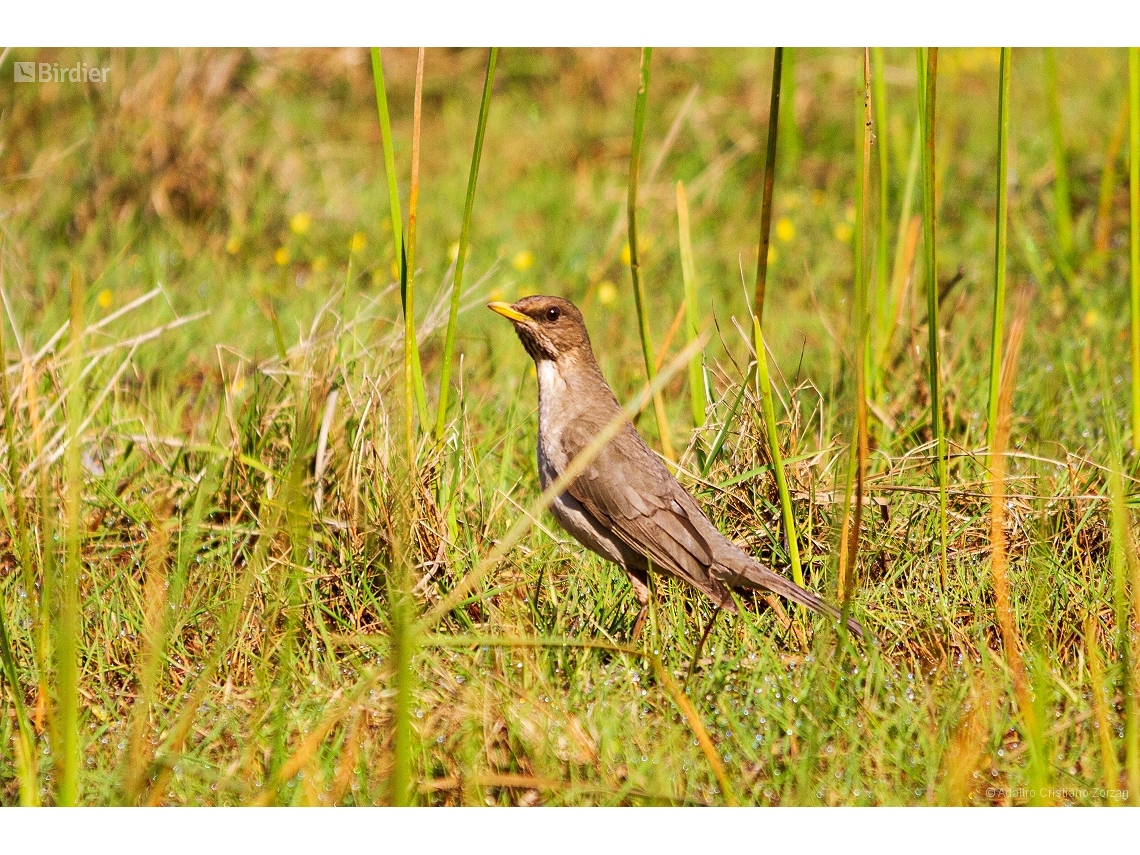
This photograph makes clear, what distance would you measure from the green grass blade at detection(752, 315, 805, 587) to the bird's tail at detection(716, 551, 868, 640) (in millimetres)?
73

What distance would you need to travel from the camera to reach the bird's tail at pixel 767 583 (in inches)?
136

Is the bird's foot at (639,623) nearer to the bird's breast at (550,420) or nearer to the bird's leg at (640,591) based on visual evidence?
the bird's leg at (640,591)

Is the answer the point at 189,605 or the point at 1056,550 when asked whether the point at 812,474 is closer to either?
the point at 1056,550

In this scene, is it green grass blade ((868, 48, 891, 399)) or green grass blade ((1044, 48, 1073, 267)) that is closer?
green grass blade ((868, 48, 891, 399))

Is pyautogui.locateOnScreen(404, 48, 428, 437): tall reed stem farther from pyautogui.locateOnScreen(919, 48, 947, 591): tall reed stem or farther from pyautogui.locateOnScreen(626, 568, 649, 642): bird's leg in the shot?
pyautogui.locateOnScreen(919, 48, 947, 591): tall reed stem

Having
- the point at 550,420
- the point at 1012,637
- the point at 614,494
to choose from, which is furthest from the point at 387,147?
the point at 1012,637

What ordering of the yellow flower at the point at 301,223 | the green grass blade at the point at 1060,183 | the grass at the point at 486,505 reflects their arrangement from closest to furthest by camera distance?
the grass at the point at 486,505 → the green grass blade at the point at 1060,183 → the yellow flower at the point at 301,223

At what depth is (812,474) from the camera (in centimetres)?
392

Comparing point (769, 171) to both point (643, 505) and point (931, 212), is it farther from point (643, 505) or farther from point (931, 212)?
point (643, 505)

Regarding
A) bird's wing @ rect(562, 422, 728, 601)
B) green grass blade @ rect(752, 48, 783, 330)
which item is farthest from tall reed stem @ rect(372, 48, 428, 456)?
green grass blade @ rect(752, 48, 783, 330)

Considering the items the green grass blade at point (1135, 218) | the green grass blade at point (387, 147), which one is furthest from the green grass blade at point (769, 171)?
the green grass blade at point (1135, 218)

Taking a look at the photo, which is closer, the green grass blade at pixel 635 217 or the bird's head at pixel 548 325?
the green grass blade at pixel 635 217

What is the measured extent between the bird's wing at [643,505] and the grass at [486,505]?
0.42 ft

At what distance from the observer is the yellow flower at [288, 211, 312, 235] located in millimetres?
6613
